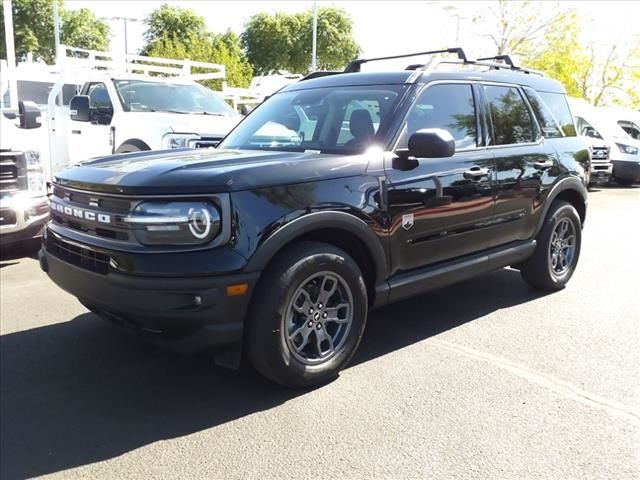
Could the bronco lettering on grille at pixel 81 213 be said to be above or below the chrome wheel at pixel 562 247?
above

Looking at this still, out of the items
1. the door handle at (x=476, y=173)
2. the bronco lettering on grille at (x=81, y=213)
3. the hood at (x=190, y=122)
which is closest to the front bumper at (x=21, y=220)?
the hood at (x=190, y=122)

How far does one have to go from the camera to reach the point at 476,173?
4.18 m

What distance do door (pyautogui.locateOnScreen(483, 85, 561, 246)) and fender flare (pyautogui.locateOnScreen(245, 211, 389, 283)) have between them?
4.29 feet

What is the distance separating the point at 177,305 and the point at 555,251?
12.3ft

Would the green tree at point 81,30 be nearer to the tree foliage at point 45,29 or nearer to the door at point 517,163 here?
the tree foliage at point 45,29

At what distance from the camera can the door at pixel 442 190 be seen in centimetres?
369

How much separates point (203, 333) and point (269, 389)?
720 mm

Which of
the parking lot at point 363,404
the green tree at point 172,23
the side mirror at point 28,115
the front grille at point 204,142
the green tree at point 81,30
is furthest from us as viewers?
the green tree at point 81,30

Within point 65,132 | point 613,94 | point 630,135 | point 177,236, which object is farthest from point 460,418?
point 613,94

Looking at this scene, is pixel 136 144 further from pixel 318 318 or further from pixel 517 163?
pixel 318 318

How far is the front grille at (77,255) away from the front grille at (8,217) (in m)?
2.59

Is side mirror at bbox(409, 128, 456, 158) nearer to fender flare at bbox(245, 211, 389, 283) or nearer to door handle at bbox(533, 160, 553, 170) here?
fender flare at bbox(245, 211, 389, 283)

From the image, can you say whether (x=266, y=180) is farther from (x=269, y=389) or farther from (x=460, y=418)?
(x=460, y=418)

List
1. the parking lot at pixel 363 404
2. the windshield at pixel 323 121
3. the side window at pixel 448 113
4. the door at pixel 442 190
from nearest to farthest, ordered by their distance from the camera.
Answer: the parking lot at pixel 363 404, the door at pixel 442 190, the windshield at pixel 323 121, the side window at pixel 448 113
